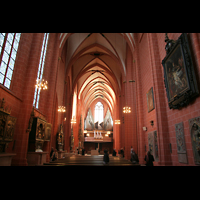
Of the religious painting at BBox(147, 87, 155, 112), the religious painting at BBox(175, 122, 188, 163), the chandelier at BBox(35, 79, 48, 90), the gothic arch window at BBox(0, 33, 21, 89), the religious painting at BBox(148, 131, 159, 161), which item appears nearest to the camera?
the religious painting at BBox(175, 122, 188, 163)

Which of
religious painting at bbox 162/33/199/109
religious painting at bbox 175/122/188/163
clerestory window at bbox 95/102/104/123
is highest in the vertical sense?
clerestory window at bbox 95/102/104/123

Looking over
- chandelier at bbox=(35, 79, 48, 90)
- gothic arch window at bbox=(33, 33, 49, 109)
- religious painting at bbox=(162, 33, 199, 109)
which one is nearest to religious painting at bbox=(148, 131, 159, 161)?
religious painting at bbox=(162, 33, 199, 109)

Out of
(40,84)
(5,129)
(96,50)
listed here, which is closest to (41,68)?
(40,84)

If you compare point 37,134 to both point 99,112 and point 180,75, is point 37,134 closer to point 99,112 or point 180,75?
point 180,75

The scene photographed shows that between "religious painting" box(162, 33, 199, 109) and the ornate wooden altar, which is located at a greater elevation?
"religious painting" box(162, 33, 199, 109)

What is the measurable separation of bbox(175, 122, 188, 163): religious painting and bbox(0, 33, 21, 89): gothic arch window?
7430 millimetres

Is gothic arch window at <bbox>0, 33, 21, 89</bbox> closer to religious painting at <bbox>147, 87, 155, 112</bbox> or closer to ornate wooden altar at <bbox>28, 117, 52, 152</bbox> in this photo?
ornate wooden altar at <bbox>28, 117, 52, 152</bbox>

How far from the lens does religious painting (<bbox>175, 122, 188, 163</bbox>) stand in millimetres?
5794

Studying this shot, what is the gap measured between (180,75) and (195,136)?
2209mm

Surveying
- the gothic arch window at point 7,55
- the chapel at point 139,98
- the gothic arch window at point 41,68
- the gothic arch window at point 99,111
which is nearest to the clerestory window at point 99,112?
the gothic arch window at point 99,111

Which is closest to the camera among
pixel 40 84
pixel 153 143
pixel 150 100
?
pixel 40 84

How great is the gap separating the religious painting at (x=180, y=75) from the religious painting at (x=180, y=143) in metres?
0.79

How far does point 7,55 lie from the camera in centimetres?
721
